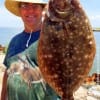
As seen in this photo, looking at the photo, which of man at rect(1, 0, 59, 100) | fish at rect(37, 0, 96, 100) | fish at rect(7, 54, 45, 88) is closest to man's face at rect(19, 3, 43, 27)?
man at rect(1, 0, 59, 100)

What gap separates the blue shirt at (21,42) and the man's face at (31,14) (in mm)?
84

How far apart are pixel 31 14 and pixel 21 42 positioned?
23 centimetres

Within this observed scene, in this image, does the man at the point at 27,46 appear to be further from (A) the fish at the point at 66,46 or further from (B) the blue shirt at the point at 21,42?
(A) the fish at the point at 66,46

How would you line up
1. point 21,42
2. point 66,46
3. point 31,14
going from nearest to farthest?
1. point 66,46
2. point 31,14
3. point 21,42

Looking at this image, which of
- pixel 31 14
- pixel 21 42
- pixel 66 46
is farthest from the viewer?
pixel 21 42

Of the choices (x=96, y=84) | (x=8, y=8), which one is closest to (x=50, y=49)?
(x=8, y=8)

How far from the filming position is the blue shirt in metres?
2.90

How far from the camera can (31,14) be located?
111 inches

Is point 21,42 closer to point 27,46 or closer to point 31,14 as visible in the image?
point 27,46

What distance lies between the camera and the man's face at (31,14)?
2.81 metres

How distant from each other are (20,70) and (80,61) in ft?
3.08

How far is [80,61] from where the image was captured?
80.1 inches

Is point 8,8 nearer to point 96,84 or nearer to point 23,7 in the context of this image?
point 23,7

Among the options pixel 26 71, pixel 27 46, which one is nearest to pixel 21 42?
pixel 27 46
